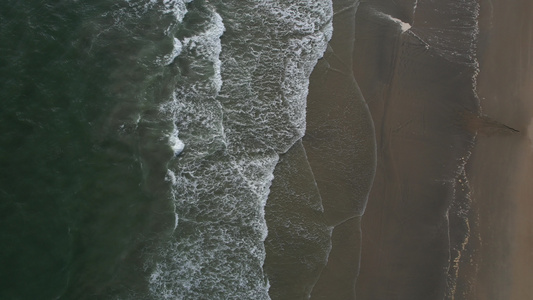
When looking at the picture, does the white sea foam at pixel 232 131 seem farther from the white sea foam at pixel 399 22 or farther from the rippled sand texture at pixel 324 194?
the white sea foam at pixel 399 22

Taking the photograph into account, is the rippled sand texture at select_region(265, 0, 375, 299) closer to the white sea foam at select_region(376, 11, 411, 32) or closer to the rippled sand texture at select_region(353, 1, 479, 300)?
the rippled sand texture at select_region(353, 1, 479, 300)

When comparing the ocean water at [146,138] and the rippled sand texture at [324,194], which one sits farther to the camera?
the rippled sand texture at [324,194]

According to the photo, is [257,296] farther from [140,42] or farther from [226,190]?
[140,42]

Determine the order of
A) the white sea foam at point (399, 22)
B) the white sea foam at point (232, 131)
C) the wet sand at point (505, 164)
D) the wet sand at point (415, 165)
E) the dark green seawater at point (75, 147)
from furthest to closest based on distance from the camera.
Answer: the white sea foam at point (399, 22) < the wet sand at point (505, 164) < the wet sand at point (415, 165) < the white sea foam at point (232, 131) < the dark green seawater at point (75, 147)

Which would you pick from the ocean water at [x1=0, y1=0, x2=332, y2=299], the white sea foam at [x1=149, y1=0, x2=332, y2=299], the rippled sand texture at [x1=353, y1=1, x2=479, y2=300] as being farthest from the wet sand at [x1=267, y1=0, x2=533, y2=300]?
the ocean water at [x1=0, y1=0, x2=332, y2=299]

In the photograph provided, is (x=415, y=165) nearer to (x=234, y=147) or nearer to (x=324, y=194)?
(x=324, y=194)

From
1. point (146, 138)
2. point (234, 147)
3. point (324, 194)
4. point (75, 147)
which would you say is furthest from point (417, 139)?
point (75, 147)

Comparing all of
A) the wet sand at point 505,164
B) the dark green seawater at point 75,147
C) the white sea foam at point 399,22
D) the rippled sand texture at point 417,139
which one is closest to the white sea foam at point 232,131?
the dark green seawater at point 75,147
